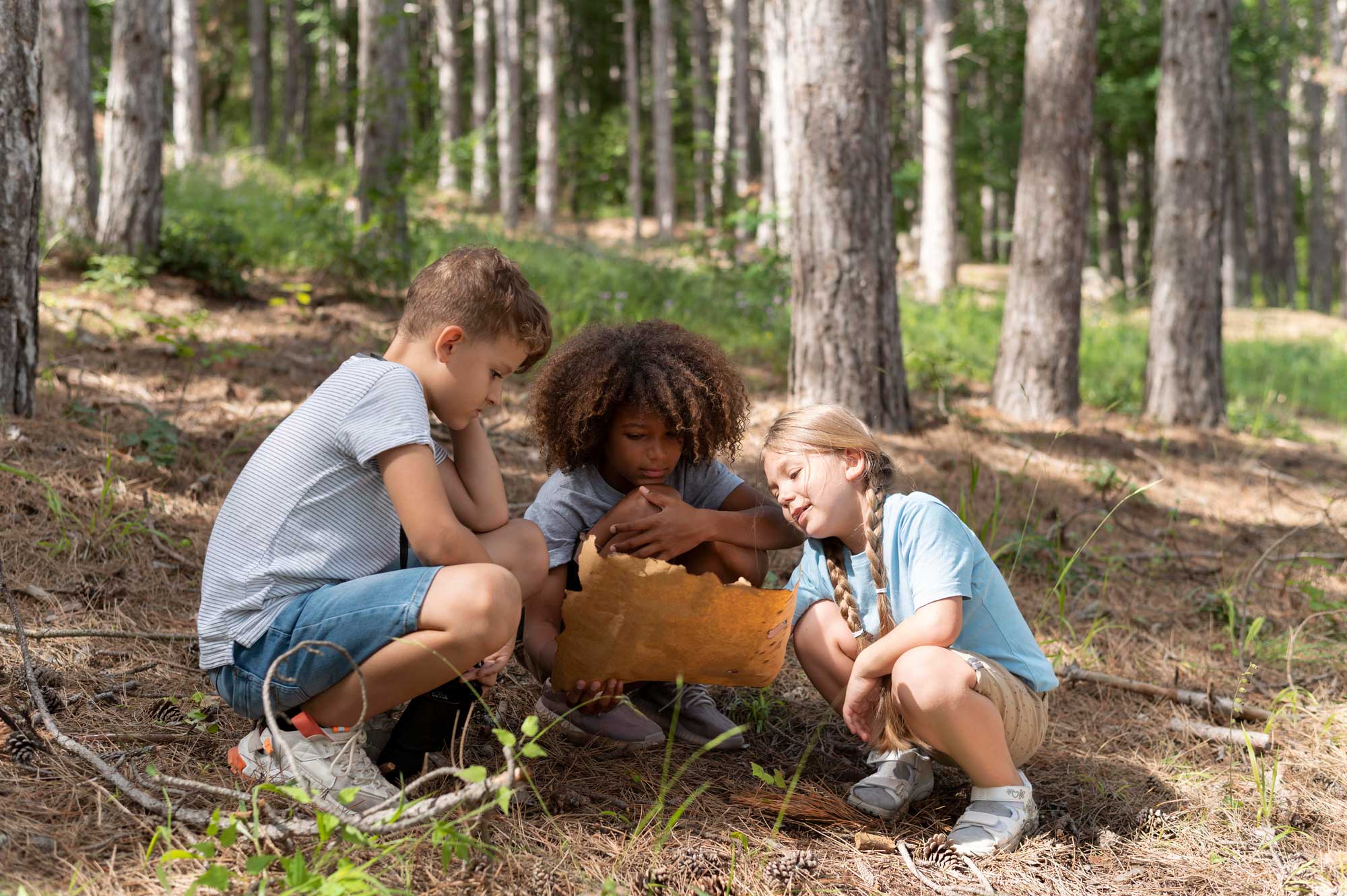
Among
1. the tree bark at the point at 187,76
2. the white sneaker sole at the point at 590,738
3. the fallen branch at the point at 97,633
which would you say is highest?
the tree bark at the point at 187,76

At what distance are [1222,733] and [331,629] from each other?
2.46m

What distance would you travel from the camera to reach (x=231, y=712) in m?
2.40

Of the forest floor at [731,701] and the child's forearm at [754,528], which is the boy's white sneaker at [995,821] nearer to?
the forest floor at [731,701]

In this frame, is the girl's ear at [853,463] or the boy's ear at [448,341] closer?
the boy's ear at [448,341]

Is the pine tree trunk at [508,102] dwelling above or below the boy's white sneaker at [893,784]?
above

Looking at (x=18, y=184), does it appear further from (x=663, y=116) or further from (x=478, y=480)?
(x=663, y=116)

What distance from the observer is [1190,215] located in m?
7.09

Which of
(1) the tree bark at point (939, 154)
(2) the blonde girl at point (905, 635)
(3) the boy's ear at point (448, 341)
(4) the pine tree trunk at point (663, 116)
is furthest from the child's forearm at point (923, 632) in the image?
(4) the pine tree trunk at point (663, 116)

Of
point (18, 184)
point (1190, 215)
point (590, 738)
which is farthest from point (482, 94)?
point (590, 738)

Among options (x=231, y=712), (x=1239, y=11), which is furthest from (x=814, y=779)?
(x=1239, y=11)

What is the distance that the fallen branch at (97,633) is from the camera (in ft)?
8.18

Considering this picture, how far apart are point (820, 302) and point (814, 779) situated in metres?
2.88

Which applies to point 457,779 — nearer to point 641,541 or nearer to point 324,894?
point 324,894

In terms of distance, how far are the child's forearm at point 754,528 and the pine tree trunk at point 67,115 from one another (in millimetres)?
6088
